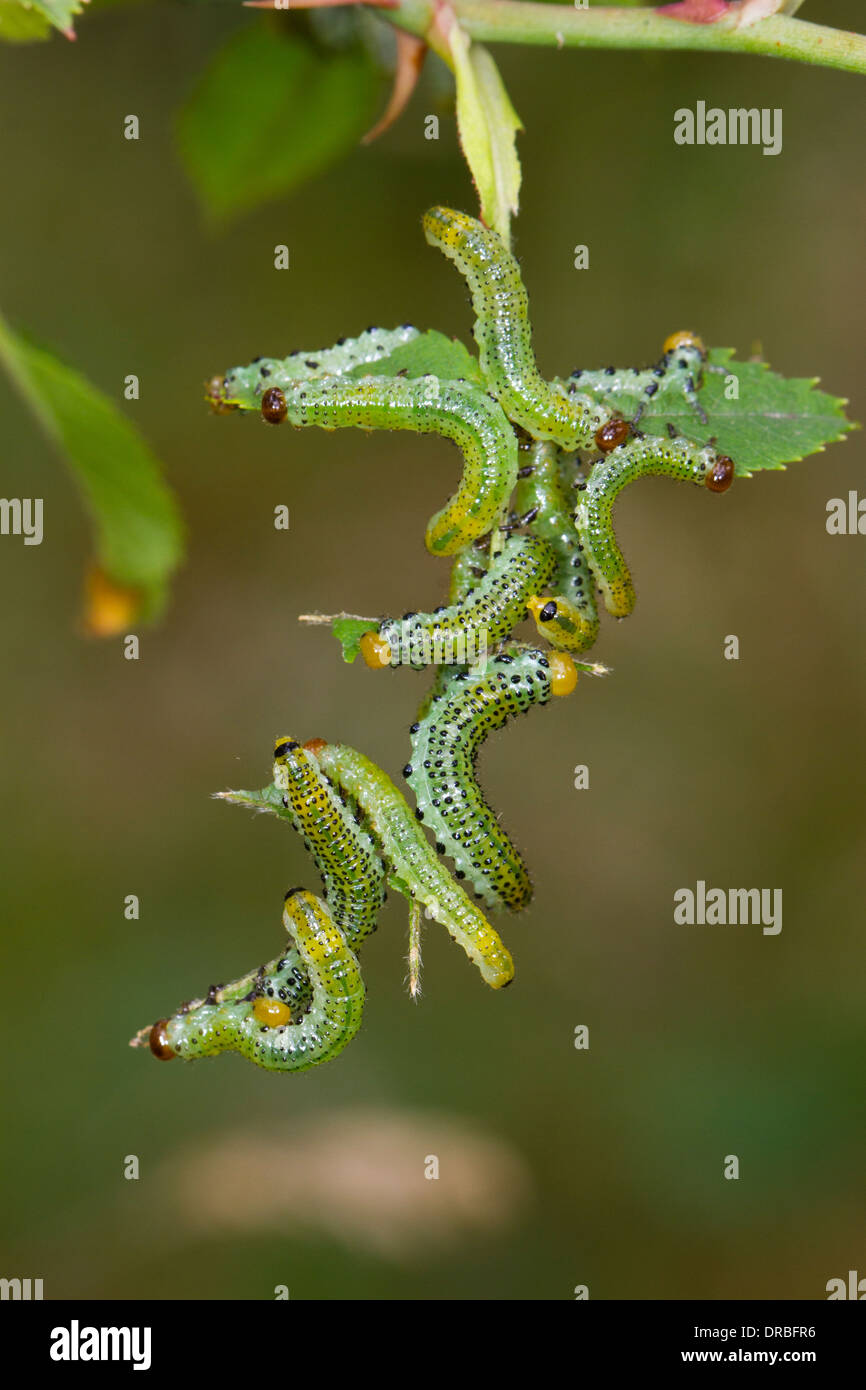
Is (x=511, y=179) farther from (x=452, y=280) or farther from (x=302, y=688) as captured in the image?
(x=302, y=688)

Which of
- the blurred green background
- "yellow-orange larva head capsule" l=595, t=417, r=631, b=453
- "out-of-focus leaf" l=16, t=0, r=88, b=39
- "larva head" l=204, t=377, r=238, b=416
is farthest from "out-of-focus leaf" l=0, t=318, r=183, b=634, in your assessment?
the blurred green background

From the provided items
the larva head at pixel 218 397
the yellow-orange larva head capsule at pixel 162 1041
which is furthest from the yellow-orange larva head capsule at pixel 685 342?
the yellow-orange larva head capsule at pixel 162 1041

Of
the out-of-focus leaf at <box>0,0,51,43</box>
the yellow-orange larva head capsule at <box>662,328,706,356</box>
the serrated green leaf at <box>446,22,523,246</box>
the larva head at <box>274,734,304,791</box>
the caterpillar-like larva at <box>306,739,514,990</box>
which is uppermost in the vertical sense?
the out-of-focus leaf at <box>0,0,51,43</box>

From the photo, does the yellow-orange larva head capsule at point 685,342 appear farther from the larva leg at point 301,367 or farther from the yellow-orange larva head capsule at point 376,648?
the yellow-orange larva head capsule at point 376,648

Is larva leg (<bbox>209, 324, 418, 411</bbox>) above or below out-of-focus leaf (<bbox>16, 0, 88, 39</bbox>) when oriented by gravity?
below

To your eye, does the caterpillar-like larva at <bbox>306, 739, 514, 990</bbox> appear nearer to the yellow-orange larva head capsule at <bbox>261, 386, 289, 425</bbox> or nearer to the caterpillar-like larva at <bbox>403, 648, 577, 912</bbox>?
the caterpillar-like larva at <bbox>403, 648, 577, 912</bbox>

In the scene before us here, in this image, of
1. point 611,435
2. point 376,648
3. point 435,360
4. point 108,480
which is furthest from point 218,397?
point 611,435
